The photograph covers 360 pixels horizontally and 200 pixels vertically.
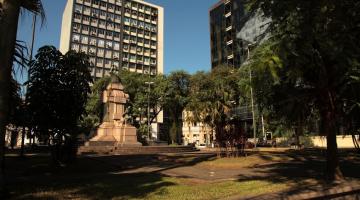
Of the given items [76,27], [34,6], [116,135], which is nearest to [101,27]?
[76,27]

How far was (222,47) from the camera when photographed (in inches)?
3157

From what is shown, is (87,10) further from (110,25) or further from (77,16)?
(110,25)

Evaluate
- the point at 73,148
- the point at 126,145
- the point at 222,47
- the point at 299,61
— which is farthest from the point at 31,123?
the point at 222,47

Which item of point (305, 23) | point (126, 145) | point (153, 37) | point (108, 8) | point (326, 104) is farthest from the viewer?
point (153, 37)

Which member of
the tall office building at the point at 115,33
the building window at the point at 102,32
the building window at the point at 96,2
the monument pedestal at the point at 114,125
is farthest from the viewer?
the building window at the point at 102,32

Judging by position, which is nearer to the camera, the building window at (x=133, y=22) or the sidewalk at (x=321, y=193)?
the sidewalk at (x=321, y=193)

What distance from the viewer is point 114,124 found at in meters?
33.5

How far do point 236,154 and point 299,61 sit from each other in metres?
13.4

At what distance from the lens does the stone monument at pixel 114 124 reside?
3234cm

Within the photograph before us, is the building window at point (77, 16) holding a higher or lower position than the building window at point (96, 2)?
lower

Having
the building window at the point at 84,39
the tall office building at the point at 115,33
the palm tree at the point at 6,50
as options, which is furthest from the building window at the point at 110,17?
the palm tree at the point at 6,50

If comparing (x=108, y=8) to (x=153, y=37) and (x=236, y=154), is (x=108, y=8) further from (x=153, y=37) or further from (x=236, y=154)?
(x=236, y=154)

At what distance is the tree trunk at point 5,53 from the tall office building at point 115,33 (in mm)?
83156

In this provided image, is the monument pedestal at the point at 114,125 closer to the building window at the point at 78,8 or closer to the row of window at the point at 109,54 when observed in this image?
the row of window at the point at 109,54
